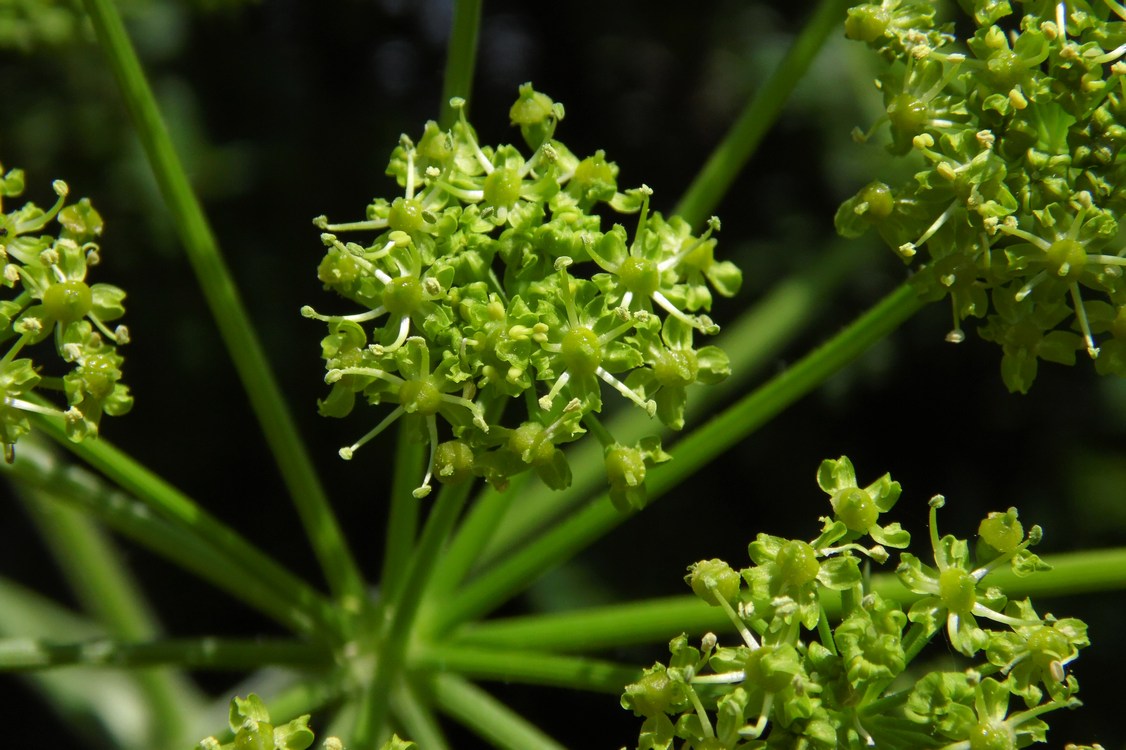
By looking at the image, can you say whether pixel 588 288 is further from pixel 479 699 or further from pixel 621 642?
pixel 479 699

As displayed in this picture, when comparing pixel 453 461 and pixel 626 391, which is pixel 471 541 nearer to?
pixel 453 461

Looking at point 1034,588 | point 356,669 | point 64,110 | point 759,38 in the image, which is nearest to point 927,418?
point 759,38

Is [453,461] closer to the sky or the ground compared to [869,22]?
closer to the ground

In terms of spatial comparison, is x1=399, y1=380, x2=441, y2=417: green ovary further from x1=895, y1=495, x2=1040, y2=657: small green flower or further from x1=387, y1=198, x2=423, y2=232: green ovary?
x1=895, y1=495, x2=1040, y2=657: small green flower

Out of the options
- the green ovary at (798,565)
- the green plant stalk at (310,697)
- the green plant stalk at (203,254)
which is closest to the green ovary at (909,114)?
the green ovary at (798,565)

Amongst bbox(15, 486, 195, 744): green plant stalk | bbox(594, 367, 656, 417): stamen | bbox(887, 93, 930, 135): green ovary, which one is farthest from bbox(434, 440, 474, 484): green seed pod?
bbox(15, 486, 195, 744): green plant stalk

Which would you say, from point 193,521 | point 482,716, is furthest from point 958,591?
point 193,521
